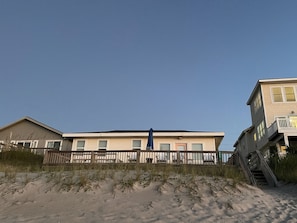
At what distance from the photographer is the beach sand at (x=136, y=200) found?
761 cm

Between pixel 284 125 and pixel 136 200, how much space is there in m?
16.1

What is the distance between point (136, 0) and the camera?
1781 cm

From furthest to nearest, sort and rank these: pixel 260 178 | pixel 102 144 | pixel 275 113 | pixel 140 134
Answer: pixel 275 113
pixel 102 144
pixel 140 134
pixel 260 178

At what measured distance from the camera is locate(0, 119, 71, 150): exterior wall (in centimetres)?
2480

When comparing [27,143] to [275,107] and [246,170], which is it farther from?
[275,107]

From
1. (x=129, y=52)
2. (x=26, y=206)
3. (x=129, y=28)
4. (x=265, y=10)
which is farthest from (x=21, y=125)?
(x=265, y=10)

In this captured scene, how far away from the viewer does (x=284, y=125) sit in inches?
835

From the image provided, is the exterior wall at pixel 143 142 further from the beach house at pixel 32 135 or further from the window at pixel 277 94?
the window at pixel 277 94

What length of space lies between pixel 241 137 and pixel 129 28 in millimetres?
20987

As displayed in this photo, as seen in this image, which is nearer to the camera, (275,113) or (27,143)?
(275,113)

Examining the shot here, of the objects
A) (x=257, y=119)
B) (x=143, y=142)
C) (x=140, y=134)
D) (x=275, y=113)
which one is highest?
(x=257, y=119)

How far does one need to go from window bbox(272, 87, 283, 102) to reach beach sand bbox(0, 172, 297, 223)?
47.4 feet

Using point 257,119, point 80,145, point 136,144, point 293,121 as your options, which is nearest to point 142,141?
point 136,144

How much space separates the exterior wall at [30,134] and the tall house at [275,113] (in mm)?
16306
